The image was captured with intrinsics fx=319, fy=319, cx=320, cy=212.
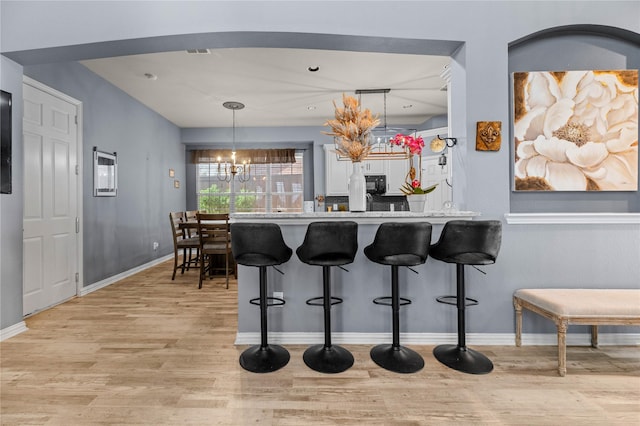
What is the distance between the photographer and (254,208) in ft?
23.5

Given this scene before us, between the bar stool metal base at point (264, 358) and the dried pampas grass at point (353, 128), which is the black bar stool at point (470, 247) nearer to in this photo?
the dried pampas grass at point (353, 128)

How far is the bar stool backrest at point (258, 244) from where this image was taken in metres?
2.07

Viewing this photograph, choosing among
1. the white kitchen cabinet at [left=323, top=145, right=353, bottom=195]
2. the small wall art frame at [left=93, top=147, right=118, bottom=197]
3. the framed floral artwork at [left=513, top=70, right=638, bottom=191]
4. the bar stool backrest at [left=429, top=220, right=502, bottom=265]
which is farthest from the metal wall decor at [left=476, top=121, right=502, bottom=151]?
the small wall art frame at [left=93, top=147, right=118, bottom=197]

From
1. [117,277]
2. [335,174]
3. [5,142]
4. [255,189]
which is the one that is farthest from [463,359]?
[255,189]

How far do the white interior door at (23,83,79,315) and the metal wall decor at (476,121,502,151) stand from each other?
160 inches

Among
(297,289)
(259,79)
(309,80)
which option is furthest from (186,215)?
(297,289)

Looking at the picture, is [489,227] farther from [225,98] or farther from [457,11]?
[225,98]

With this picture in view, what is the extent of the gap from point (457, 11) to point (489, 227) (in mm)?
1653

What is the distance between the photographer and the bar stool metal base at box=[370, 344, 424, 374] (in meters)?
2.06

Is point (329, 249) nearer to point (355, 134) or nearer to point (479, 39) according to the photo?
point (355, 134)

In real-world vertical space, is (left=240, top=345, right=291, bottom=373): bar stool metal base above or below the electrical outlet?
below

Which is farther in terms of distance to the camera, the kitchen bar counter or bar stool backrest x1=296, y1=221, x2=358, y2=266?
the kitchen bar counter

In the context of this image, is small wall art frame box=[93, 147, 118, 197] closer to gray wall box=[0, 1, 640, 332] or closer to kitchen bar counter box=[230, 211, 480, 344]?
gray wall box=[0, 1, 640, 332]

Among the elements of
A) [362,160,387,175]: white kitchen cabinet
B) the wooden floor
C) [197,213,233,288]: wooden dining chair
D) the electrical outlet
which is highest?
[362,160,387,175]: white kitchen cabinet
